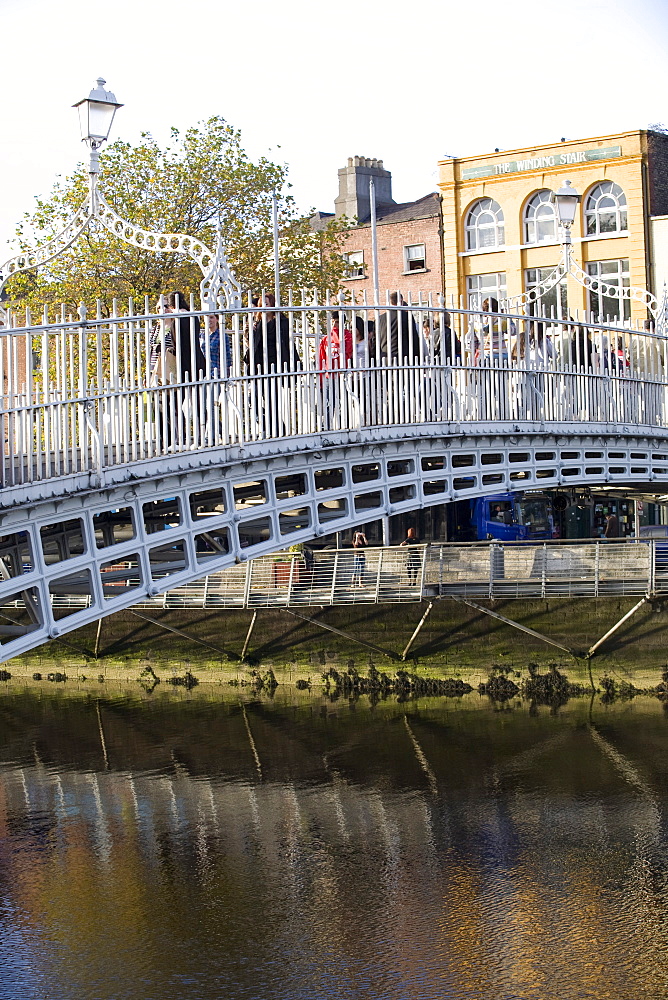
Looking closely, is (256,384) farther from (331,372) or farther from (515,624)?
(515,624)

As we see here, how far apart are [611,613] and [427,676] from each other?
152 inches

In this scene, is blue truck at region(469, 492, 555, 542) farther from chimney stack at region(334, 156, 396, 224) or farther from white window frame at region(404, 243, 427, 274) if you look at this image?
chimney stack at region(334, 156, 396, 224)

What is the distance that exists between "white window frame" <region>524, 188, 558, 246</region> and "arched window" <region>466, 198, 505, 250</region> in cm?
82

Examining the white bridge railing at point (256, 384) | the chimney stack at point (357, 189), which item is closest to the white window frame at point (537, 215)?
the chimney stack at point (357, 189)

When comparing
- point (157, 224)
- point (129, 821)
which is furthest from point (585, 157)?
point (129, 821)

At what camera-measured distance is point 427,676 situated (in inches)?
1140

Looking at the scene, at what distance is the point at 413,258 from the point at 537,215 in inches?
169

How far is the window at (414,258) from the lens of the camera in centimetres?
4684

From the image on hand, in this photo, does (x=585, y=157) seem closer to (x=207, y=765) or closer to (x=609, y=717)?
(x=609, y=717)

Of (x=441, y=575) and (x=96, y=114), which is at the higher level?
(x=96, y=114)

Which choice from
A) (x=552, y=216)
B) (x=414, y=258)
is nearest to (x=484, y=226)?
(x=552, y=216)

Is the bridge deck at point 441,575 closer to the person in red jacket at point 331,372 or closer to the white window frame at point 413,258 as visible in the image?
the person in red jacket at point 331,372

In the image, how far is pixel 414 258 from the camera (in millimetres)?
46906

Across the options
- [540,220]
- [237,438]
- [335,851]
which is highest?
[540,220]
